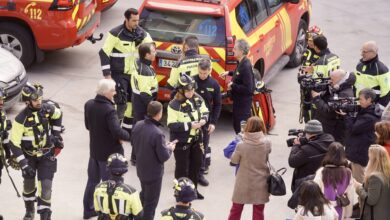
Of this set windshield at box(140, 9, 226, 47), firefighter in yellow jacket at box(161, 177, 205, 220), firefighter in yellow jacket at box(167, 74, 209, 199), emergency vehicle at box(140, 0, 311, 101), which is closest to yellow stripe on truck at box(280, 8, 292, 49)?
emergency vehicle at box(140, 0, 311, 101)

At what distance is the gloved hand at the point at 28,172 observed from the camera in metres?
11.4

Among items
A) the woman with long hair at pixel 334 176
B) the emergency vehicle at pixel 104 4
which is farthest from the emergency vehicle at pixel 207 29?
the woman with long hair at pixel 334 176

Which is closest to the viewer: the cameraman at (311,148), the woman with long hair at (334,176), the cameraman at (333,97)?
the woman with long hair at (334,176)

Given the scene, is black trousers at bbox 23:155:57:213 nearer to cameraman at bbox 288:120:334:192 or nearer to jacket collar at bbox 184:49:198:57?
jacket collar at bbox 184:49:198:57

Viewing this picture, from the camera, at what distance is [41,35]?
16.0 meters

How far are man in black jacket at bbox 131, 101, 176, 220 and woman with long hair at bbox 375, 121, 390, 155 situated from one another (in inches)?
89.4

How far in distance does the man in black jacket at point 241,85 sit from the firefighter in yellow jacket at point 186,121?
3.76ft

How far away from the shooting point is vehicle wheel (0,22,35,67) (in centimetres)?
1603

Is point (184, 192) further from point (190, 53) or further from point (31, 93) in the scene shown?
point (190, 53)

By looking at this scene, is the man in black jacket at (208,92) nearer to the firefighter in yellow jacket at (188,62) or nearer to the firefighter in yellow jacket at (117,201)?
the firefighter in yellow jacket at (188,62)

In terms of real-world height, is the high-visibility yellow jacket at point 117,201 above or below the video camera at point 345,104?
above

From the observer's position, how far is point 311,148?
11.0m

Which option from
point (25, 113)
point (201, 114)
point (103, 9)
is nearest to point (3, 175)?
point (25, 113)

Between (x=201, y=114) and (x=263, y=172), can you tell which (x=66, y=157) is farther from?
(x=263, y=172)
